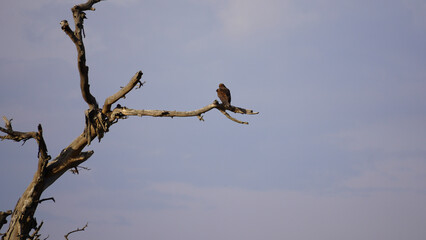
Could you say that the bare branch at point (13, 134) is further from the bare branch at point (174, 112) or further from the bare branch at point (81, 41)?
the bare branch at point (174, 112)

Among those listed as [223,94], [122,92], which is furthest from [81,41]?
[223,94]

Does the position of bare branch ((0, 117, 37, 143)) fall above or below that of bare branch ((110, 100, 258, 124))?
Answer: below

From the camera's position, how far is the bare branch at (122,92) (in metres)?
8.48

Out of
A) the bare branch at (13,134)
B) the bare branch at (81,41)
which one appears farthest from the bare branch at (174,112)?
the bare branch at (13,134)

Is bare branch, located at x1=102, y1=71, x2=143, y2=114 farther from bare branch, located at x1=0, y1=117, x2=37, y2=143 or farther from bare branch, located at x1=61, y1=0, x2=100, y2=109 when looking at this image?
bare branch, located at x1=0, y1=117, x2=37, y2=143

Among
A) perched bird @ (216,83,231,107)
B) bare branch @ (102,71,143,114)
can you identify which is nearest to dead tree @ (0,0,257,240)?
bare branch @ (102,71,143,114)

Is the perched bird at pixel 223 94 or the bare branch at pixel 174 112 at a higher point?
the perched bird at pixel 223 94

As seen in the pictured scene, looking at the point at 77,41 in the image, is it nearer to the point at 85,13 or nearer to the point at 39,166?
the point at 85,13

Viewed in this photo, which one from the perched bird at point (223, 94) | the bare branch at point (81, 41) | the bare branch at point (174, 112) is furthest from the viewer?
the perched bird at point (223, 94)

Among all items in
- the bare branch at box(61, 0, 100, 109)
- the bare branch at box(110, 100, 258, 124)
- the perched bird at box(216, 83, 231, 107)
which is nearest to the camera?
the bare branch at box(110, 100, 258, 124)

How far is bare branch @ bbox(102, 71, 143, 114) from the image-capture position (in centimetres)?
848

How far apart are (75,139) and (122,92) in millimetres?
1543

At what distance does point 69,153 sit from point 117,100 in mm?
1588

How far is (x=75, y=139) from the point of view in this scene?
30.3 feet
